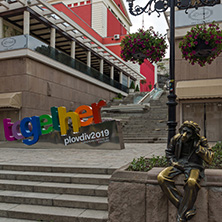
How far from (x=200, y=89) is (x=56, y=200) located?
12653 mm

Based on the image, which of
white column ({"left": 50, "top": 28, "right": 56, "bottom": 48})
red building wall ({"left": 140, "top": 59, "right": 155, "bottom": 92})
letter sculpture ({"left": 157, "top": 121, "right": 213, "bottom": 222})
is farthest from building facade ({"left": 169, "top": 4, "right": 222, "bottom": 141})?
red building wall ({"left": 140, "top": 59, "right": 155, "bottom": 92})

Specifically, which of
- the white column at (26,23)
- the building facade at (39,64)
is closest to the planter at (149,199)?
the building facade at (39,64)

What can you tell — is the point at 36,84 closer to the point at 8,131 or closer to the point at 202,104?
the point at 8,131

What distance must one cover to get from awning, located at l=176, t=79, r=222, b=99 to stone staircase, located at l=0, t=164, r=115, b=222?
1089cm

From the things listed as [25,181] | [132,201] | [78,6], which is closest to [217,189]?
[132,201]

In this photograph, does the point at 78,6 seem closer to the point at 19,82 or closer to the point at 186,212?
the point at 19,82

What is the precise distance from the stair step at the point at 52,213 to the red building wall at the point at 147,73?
148ft

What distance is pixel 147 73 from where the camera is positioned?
53844mm

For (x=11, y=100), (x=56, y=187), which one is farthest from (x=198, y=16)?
(x=56, y=187)

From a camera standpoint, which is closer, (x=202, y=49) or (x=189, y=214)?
(x=189, y=214)

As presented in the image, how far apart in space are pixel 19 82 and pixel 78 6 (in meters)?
25.6

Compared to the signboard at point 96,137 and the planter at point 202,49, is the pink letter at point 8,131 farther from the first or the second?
the planter at point 202,49

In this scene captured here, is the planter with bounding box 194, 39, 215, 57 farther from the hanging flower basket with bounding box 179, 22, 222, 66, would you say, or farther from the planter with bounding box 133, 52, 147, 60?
the planter with bounding box 133, 52, 147, 60

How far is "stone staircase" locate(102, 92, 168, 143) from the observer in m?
16.0
